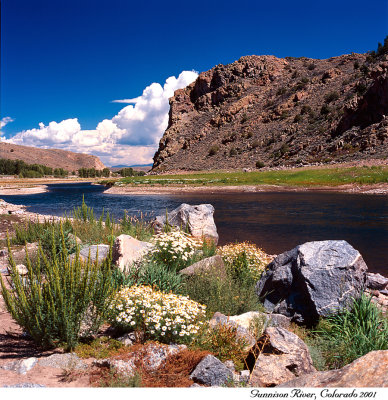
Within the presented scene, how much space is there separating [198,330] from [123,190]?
5580 centimetres

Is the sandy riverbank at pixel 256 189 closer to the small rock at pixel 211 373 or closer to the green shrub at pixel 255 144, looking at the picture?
the green shrub at pixel 255 144

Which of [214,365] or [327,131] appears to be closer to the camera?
[214,365]

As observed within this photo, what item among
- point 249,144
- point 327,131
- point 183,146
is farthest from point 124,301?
point 183,146

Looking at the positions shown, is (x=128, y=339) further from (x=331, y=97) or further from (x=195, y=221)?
(x=331, y=97)

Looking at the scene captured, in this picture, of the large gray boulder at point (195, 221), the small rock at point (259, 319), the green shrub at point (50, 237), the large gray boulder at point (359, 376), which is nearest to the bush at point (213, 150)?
the large gray boulder at point (195, 221)

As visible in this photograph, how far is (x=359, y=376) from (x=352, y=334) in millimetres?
2752

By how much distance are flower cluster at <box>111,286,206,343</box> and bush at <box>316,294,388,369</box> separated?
2153 millimetres

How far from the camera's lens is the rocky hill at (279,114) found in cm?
6575

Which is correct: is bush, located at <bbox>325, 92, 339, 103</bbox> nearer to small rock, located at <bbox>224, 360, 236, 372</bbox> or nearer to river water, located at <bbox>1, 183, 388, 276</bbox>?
river water, located at <bbox>1, 183, 388, 276</bbox>

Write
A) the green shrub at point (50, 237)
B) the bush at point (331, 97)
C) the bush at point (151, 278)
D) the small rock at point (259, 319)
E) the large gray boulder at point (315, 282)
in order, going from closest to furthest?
1. the small rock at point (259, 319)
2. the large gray boulder at point (315, 282)
3. the bush at point (151, 278)
4. the green shrub at point (50, 237)
5. the bush at point (331, 97)

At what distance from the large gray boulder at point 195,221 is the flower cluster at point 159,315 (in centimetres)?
652

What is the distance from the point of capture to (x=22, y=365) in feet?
14.6

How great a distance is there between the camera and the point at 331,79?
312 ft
